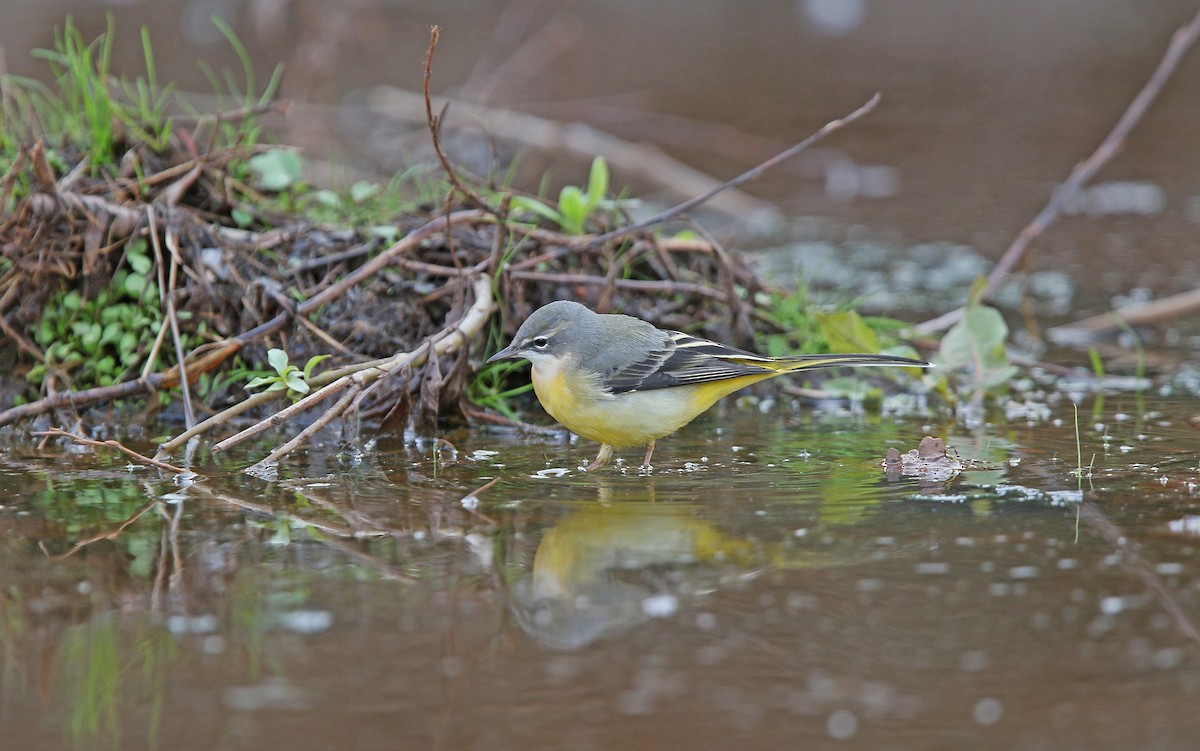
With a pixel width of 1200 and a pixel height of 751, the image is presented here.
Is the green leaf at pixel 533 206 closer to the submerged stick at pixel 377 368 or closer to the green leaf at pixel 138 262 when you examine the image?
the submerged stick at pixel 377 368

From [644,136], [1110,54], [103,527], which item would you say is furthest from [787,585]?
[1110,54]

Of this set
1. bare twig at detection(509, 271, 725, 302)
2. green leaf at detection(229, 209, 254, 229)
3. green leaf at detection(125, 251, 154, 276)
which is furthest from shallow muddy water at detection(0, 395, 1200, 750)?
green leaf at detection(229, 209, 254, 229)

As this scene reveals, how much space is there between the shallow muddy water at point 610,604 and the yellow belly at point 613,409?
20 centimetres

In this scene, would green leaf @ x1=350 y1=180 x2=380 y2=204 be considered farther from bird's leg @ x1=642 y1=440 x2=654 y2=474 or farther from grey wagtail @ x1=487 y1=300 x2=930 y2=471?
bird's leg @ x1=642 y1=440 x2=654 y2=474

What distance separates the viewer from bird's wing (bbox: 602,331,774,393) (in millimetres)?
5730

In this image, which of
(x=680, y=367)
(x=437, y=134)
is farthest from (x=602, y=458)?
(x=437, y=134)

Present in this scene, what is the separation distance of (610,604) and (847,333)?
3.27m

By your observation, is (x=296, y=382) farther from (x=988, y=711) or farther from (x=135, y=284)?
(x=988, y=711)

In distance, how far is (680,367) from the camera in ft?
19.1

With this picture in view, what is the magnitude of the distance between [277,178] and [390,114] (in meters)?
5.60

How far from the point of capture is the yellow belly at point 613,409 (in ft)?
18.2

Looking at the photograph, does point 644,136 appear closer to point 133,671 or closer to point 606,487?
point 606,487

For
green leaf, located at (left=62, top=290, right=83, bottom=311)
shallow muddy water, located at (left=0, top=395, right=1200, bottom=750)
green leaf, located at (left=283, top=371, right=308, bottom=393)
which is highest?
green leaf, located at (left=62, top=290, right=83, bottom=311)

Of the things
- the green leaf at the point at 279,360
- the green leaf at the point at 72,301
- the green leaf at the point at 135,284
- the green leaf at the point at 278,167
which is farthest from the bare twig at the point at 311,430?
the green leaf at the point at 278,167
